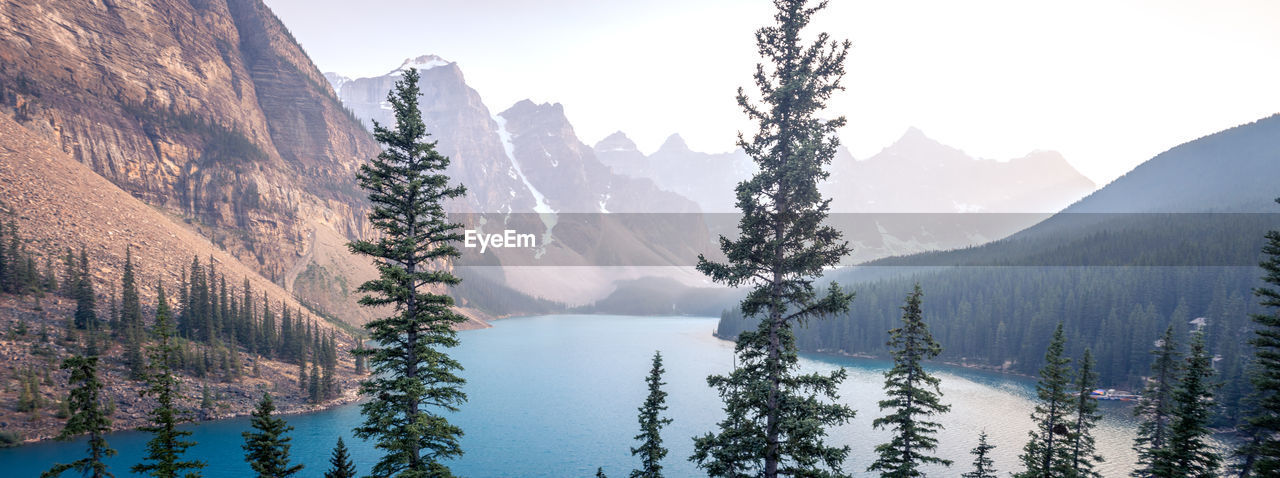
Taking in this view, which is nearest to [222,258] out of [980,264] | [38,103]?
[38,103]

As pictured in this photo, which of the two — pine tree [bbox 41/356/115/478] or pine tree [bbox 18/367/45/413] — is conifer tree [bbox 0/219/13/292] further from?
pine tree [bbox 41/356/115/478]

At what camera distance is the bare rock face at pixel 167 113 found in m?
119

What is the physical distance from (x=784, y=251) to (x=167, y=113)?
19654 centimetres

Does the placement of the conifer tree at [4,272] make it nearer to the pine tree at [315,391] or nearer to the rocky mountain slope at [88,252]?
the rocky mountain slope at [88,252]

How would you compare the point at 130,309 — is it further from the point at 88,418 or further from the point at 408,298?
the point at 408,298

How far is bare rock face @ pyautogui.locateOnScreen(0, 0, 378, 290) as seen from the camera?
118938mm

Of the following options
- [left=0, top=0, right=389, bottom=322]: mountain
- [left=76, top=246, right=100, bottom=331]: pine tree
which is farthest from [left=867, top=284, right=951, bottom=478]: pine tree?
[left=0, top=0, right=389, bottom=322]: mountain

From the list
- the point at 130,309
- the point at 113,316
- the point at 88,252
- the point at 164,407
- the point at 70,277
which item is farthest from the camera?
the point at 88,252

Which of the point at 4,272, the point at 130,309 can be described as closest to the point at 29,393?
the point at 130,309

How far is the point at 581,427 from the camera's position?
Answer: 73.1 metres

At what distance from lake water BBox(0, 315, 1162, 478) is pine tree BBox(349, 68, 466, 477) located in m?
40.0

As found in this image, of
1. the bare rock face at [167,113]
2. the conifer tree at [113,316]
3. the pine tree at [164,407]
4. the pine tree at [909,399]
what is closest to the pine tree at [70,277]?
the conifer tree at [113,316]

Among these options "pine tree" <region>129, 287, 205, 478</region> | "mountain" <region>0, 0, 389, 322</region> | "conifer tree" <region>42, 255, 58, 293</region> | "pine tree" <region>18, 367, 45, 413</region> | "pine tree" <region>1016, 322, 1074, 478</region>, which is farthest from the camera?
"mountain" <region>0, 0, 389, 322</region>

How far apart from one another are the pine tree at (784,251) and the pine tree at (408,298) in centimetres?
1016
